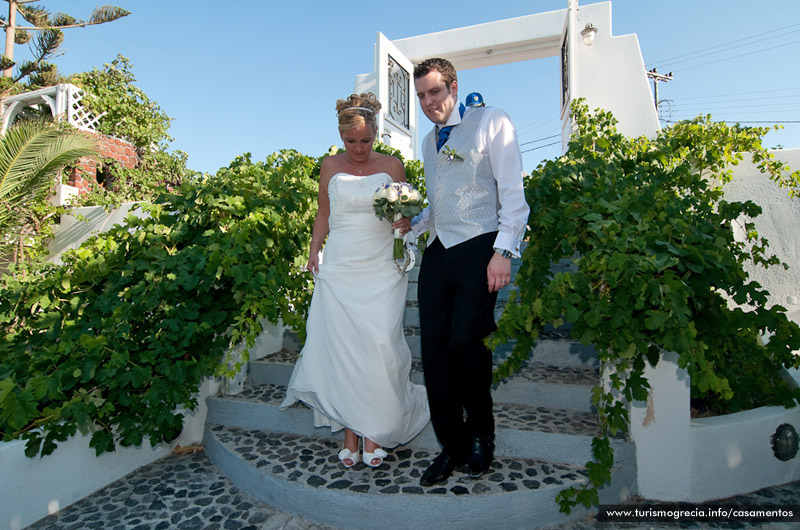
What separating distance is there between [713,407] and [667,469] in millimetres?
882

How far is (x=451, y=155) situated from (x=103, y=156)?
939cm

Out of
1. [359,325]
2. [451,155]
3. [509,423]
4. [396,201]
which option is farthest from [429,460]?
[451,155]

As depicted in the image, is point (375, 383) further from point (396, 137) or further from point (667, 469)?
point (396, 137)

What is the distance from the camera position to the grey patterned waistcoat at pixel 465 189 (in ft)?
7.33

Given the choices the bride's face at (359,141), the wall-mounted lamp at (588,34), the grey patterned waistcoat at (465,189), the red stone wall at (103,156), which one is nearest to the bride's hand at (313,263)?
the bride's face at (359,141)

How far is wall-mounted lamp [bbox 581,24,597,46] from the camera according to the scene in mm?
7059

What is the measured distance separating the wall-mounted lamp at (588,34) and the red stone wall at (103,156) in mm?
8960

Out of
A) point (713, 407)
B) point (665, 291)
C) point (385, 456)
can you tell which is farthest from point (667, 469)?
point (385, 456)

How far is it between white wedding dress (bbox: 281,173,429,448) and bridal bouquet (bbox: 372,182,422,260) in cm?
16

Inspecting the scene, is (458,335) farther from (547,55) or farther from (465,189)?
(547,55)

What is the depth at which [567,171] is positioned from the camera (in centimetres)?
270

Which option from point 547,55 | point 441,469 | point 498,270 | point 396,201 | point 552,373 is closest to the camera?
point 498,270

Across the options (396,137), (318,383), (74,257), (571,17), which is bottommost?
(318,383)

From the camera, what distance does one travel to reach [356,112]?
8.77 feet
